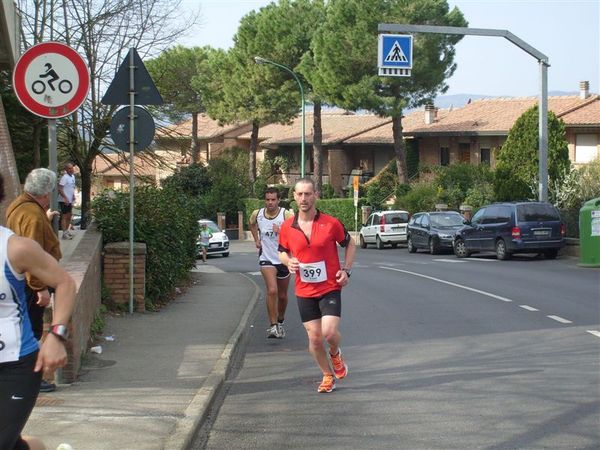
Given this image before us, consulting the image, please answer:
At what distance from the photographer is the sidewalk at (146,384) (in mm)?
7098

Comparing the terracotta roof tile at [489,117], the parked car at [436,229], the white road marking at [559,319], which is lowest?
the white road marking at [559,319]

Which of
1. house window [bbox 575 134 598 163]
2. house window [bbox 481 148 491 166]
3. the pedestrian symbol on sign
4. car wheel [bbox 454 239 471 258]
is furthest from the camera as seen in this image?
house window [bbox 481 148 491 166]

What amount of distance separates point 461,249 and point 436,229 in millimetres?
3543

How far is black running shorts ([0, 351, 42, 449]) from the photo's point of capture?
183 inches

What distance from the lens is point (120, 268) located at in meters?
14.1

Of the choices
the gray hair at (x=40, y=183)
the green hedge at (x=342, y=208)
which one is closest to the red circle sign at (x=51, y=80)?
the gray hair at (x=40, y=183)

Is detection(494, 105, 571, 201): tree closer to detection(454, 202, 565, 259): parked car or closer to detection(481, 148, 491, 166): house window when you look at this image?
detection(454, 202, 565, 259): parked car

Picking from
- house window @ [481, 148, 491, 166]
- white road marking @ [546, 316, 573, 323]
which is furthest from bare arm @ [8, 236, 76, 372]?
house window @ [481, 148, 491, 166]

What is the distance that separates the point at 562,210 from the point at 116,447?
27.6 m

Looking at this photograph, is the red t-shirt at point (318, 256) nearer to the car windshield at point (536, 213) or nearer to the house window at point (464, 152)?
the car windshield at point (536, 213)

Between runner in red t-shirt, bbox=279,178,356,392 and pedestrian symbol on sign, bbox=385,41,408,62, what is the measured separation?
16.8 m

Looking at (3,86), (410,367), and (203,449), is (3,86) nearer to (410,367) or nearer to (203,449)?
(410,367)

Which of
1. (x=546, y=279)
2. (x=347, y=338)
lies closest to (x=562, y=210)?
(x=546, y=279)

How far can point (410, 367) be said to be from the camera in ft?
34.2
